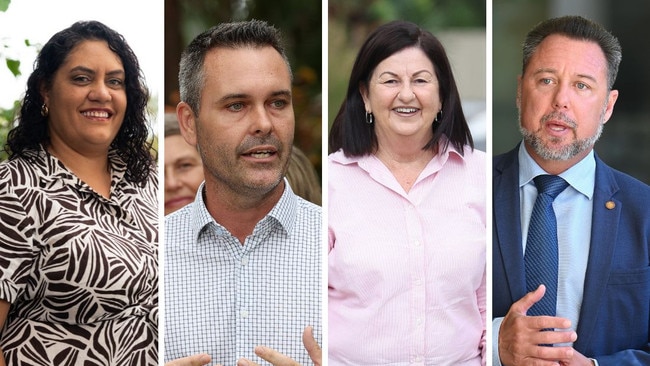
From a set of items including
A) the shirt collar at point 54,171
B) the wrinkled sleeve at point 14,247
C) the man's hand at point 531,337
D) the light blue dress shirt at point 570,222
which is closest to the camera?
the wrinkled sleeve at point 14,247

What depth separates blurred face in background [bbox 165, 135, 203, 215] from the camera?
4.03 metres

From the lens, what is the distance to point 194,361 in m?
3.92

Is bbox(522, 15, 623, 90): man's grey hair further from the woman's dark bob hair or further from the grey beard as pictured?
the woman's dark bob hair

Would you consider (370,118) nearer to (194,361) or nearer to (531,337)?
(531,337)

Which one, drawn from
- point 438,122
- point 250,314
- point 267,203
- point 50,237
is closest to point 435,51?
point 438,122

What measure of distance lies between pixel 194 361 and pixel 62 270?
2.30 feet

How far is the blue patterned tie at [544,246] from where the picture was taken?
4.01m

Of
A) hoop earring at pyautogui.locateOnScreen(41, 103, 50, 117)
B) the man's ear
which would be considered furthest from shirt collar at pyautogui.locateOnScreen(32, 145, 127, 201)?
the man's ear

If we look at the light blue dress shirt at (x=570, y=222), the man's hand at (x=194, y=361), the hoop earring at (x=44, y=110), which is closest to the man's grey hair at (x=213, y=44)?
the hoop earring at (x=44, y=110)

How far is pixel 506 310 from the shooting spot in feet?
13.2

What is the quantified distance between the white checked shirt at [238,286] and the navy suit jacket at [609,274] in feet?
2.69

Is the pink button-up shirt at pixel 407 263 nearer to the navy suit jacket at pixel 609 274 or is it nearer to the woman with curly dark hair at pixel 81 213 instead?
the navy suit jacket at pixel 609 274

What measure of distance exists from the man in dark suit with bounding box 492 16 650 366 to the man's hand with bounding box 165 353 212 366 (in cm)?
124

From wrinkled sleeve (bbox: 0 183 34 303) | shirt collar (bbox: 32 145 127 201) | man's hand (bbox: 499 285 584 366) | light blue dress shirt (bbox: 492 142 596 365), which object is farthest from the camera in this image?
light blue dress shirt (bbox: 492 142 596 365)
